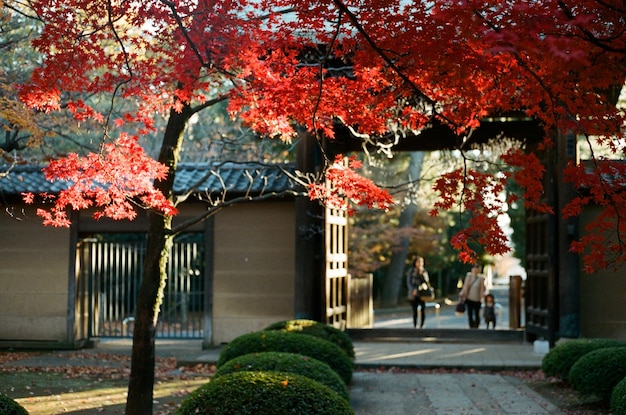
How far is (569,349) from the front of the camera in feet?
36.8

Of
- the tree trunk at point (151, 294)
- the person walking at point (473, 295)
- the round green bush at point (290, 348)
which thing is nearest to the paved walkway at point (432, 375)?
the round green bush at point (290, 348)

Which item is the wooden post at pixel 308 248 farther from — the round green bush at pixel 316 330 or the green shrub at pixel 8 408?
the green shrub at pixel 8 408

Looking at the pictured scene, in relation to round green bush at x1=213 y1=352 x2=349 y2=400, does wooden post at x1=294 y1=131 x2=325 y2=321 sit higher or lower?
higher

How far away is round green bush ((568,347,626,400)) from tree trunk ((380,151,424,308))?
16.8 metres

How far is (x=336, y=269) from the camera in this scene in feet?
50.8

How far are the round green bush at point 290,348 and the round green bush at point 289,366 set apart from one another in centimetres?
145

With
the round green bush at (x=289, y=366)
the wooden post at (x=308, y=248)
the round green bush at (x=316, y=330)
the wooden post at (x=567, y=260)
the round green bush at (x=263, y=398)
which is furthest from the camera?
the wooden post at (x=308, y=248)

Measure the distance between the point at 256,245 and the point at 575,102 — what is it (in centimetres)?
952

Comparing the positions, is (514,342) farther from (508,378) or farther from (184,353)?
(184,353)

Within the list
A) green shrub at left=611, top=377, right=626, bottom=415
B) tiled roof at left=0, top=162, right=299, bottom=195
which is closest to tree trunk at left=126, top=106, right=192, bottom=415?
green shrub at left=611, top=377, right=626, bottom=415

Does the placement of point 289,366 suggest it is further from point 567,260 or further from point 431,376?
point 567,260

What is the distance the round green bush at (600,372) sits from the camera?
9.77 metres

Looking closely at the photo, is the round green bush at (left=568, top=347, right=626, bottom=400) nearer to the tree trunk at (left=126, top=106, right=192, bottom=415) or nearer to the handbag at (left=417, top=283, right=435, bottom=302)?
the tree trunk at (left=126, top=106, right=192, bottom=415)

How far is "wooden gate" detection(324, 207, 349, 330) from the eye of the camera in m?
14.9
